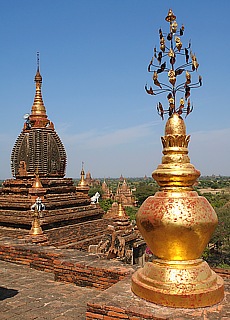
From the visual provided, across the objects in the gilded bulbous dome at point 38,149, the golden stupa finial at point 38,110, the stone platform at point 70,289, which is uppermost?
the golden stupa finial at point 38,110

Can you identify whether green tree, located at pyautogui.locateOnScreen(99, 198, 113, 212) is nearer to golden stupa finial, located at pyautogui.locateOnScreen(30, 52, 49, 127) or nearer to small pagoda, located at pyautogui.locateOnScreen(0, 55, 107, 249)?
small pagoda, located at pyautogui.locateOnScreen(0, 55, 107, 249)

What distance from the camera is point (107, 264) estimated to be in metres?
5.70

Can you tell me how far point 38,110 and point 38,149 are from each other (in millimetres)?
2179

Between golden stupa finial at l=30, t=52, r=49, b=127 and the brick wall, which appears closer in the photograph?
the brick wall

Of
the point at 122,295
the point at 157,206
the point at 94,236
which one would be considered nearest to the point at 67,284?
the point at 122,295

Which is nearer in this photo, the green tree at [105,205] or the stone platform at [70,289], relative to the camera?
the stone platform at [70,289]

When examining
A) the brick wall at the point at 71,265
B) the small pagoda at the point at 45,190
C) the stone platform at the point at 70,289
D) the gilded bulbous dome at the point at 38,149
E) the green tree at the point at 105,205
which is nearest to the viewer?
the stone platform at the point at 70,289

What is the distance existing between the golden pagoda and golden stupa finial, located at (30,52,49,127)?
1416 centimetres

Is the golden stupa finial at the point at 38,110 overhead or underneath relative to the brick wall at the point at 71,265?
overhead

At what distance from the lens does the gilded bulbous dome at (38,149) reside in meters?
16.9

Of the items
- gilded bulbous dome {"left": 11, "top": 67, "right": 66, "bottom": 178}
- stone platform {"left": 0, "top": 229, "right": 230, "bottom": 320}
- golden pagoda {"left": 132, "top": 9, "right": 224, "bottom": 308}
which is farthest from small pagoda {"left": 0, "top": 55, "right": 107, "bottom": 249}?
golden pagoda {"left": 132, "top": 9, "right": 224, "bottom": 308}

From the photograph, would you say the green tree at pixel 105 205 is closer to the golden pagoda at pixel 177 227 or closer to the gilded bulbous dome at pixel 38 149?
the gilded bulbous dome at pixel 38 149

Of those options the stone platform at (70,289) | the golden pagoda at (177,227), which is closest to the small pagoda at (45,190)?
the stone platform at (70,289)

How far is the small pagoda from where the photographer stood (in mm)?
14336
